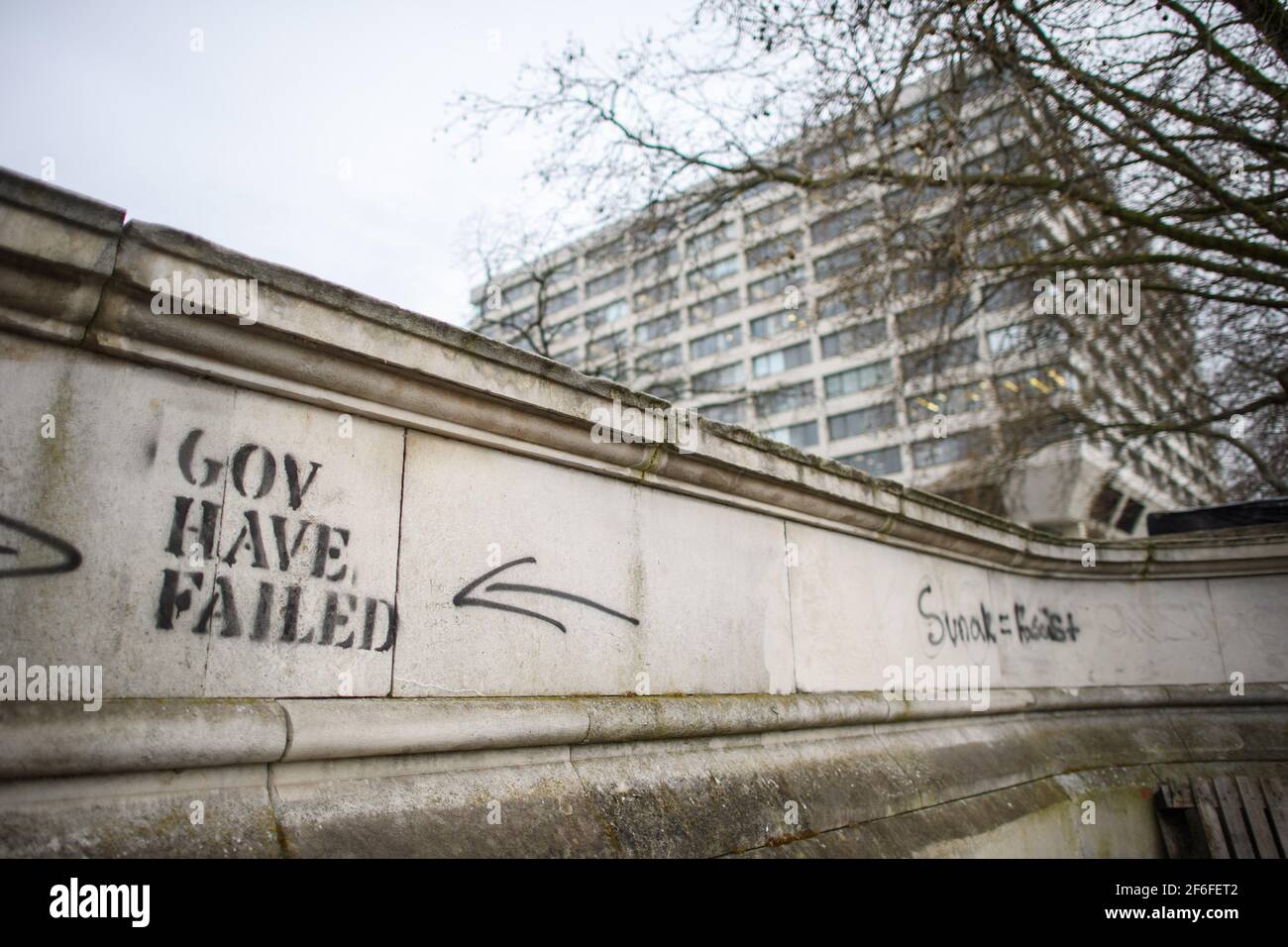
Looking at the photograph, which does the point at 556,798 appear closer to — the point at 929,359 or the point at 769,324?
the point at 929,359

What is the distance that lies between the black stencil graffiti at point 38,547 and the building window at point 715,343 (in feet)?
151

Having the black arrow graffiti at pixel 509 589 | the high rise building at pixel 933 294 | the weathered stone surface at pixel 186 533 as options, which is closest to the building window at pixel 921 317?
the high rise building at pixel 933 294

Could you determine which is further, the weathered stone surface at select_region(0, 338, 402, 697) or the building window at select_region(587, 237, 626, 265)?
the building window at select_region(587, 237, 626, 265)

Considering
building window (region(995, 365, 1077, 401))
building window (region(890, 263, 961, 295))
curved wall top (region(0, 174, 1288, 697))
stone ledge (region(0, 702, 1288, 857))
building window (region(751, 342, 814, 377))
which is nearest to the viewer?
stone ledge (region(0, 702, 1288, 857))

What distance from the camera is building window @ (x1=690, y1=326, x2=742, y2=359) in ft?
160

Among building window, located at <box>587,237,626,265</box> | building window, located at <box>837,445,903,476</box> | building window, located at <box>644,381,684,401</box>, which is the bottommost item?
building window, located at <box>644,381,684,401</box>

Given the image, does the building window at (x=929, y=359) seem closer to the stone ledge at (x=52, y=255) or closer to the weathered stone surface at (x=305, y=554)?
the weathered stone surface at (x=305, y=554)

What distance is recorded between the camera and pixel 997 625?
18.4ft

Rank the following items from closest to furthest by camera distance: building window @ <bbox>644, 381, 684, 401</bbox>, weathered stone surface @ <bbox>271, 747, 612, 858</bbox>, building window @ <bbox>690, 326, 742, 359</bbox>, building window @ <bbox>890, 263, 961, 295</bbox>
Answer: weathered stone surface @ <bbox>271, 747, 612, 858</bbox> < building window @ <bbox>890, 263, 961, 295</bbox> < building window @ <bbox>644, 381, 684, 401</bbox> < building window @ <bbox>690, 326, 742, 359</bbox>

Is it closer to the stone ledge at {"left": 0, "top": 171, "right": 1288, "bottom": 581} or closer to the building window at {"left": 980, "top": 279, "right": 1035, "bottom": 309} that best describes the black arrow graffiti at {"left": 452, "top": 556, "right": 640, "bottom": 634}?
the stone ledge at {"left": 0, "top": 171, "right": 1288, "bottom": 581}

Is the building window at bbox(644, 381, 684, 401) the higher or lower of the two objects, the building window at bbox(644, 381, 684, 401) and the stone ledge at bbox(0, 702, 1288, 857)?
the higher

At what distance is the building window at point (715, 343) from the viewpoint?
48.7 meters

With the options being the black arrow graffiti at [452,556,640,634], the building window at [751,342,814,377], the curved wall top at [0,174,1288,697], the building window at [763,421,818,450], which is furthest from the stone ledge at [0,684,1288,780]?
the building window at [751,342,814,377]
